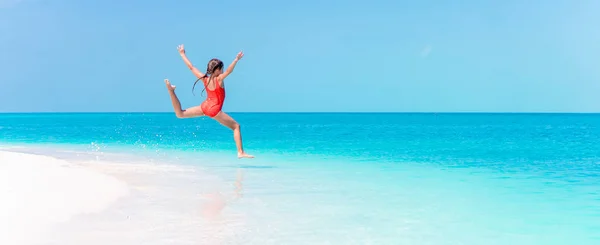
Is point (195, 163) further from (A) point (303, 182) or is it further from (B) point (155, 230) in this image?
(B) point (155, 230)

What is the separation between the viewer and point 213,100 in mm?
10773

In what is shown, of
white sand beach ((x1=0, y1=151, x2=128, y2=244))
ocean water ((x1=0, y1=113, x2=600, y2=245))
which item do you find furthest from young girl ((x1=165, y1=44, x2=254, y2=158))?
white sand beach ((x1=0, y1=151, x2=128, y2=244))

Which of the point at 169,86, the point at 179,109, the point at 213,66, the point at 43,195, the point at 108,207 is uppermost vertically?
the point at 213,66

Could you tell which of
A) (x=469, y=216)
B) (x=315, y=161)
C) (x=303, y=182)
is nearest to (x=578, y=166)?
(x=315, y=161)

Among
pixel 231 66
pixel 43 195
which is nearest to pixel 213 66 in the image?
pixel 231 66

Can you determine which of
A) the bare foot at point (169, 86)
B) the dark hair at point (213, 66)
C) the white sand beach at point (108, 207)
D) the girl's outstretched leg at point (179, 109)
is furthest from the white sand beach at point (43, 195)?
the dark hair at point (213, 66)

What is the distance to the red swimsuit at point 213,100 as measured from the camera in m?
10.7

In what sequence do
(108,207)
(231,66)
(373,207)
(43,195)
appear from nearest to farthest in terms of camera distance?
(108,207), (43,195), (373,207), (231,66)

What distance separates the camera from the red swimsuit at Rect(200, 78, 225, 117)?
1070 cm

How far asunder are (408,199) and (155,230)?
4.00 metres

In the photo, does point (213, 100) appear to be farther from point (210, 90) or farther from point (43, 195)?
point (43, 195)

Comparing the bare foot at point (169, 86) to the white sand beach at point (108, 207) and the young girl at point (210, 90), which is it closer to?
the young girl at point (210, 90)

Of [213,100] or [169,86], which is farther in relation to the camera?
[213,100]

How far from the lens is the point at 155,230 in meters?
6.48
